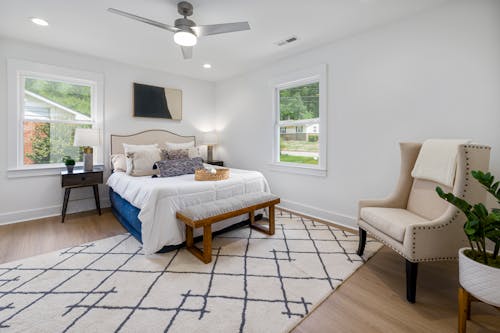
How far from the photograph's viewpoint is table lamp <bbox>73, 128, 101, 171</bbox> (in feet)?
11.3

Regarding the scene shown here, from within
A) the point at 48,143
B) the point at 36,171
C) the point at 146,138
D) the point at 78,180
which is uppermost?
the point at 146,138

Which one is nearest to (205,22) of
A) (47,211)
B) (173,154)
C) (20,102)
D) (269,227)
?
(173,154)

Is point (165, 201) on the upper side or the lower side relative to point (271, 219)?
upper

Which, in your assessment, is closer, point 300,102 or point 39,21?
point 39,21

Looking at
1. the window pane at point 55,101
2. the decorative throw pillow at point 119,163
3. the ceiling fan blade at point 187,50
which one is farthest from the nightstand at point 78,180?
the ceiling fan blade at point 187,50

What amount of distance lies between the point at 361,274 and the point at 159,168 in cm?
275

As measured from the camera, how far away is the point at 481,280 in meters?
1.29

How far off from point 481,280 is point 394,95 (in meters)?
2.08

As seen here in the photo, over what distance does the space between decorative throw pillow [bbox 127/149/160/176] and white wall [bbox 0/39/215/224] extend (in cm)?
96

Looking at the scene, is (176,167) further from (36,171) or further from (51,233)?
(36,171)

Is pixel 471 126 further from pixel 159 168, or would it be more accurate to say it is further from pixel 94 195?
pixel 94 195

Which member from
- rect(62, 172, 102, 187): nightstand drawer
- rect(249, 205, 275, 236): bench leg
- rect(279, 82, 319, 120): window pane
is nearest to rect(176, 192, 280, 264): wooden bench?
rect(249, 205, 275, 236): bench leg

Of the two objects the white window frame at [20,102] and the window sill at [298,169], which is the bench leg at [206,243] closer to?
the window sill at [298,169]

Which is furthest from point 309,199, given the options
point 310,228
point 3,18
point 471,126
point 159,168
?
point 3,18
